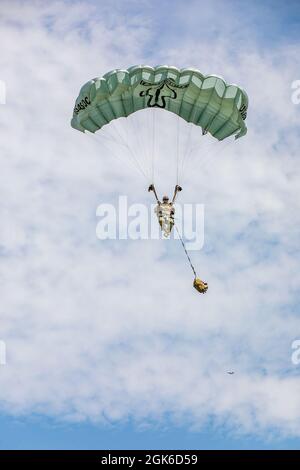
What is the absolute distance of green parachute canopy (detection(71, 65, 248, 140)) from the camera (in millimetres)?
47062

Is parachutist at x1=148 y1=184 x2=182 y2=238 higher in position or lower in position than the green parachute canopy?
lower

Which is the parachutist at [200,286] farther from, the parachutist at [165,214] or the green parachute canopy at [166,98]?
the green parachute canopy at [166,98]

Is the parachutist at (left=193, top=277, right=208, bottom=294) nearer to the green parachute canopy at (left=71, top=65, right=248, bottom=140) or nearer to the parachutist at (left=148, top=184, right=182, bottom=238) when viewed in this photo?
the parachutist at (left=148, top=184, right=182, bottom=238)

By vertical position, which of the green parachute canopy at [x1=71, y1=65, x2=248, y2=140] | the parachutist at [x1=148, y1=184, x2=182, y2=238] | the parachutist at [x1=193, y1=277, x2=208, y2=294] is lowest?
the parachutist at [x1=193, y1=277, x2=208, y2=294]

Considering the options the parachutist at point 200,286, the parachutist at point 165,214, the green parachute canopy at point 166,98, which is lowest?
the parachutist at point 200,286

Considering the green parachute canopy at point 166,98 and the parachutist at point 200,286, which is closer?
the parachutist at point 200,286

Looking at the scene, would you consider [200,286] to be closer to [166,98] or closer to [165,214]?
[165,214]

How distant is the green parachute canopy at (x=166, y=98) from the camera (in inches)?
1853

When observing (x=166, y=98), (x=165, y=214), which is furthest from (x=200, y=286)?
(x=166, y=98)
